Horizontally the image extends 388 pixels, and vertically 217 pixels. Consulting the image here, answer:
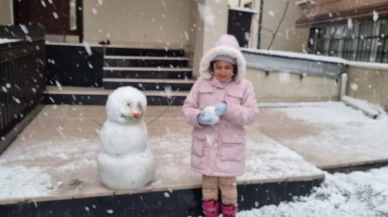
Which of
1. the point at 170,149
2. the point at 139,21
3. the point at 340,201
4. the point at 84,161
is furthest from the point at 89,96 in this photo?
the point at 340,201

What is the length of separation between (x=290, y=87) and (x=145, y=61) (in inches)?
104

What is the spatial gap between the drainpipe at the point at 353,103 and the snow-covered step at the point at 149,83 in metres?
2.72

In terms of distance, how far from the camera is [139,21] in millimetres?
7586

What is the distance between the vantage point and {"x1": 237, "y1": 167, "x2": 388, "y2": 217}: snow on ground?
2594mm

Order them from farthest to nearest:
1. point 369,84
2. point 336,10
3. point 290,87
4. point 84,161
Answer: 1. point 336,10
2. point 290,87
3. point 369,84
4. point 84,161

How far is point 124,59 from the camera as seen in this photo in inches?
245

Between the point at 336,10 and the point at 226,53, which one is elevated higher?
the point at 336,10

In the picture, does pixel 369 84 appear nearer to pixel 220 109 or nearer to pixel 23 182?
pixel 220 109

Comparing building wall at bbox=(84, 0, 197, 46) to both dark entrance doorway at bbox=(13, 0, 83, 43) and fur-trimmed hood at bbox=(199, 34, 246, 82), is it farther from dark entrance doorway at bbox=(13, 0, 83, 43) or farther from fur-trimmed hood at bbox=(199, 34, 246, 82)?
fur-trimmed hood at bbox=(199, 34, 246, 82)

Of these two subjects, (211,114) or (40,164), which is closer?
(211,114)

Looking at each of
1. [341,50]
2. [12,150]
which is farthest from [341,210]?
[341,50]

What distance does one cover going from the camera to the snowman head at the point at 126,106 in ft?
7.13

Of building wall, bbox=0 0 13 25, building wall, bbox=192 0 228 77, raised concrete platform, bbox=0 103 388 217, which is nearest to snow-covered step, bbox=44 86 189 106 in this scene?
raised concrete platform, bbox=0 103 388 217

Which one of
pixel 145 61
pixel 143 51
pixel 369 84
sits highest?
pixel 143 51
